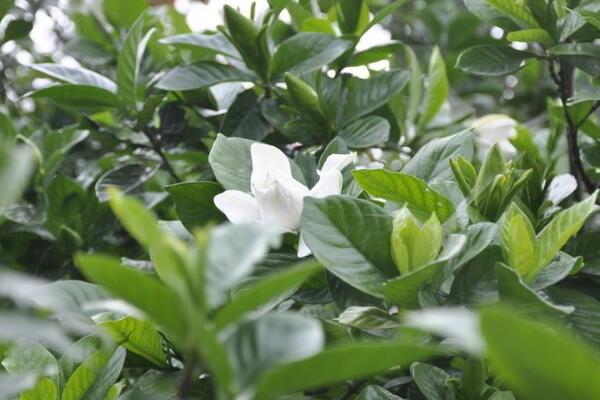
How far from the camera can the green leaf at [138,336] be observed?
76 cm

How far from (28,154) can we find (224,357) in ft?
0.52

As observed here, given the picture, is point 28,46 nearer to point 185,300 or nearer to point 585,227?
point 585,227

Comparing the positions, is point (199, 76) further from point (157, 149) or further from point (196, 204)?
point (196, 204)

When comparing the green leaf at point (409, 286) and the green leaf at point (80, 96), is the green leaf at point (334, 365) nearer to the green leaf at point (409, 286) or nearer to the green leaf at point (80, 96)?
the green leaf at point (409, 286)

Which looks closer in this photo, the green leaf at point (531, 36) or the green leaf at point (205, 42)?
the green leaf at point (531, 36)

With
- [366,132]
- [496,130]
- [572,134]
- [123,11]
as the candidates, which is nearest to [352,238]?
[366,132]

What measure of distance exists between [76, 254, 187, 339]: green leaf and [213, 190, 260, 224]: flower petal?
12.1 inches

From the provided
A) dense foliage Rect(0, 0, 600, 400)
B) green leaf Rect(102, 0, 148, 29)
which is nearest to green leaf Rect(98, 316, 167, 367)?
dense foliage Rect(0, 0, 600, 400)

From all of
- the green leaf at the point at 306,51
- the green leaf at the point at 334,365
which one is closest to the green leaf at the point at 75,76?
the green leaf at the point at 306,51

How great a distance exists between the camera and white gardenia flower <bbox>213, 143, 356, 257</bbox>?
0.77 meters

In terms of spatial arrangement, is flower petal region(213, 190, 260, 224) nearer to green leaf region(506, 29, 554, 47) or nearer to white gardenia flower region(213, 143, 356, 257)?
white gardenia flower region(213, 143, 356, 257)

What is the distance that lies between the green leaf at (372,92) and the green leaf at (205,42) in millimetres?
181

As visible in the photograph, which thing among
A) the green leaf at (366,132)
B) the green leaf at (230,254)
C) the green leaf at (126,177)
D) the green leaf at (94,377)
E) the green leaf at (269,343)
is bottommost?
the green leaf at (126,177)

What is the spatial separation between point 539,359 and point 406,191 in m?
0.39
